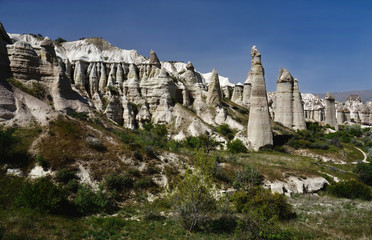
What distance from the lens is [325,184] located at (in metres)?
23.5

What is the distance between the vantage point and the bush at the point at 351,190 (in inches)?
834

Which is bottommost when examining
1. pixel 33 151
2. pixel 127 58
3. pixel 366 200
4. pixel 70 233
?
pixel 366 200

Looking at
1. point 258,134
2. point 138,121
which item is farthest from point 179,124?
point 258,134

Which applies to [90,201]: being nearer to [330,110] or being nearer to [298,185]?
[298,185]

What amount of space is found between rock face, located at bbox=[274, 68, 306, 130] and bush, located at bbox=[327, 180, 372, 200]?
92.2 feet

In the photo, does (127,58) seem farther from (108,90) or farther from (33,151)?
(33,151)

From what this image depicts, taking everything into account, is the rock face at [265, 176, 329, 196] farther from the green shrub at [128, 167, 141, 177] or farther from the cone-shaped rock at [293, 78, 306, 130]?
the cone-shaped rock at [293, 78, 306, 130]

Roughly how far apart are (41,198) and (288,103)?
4628 cm

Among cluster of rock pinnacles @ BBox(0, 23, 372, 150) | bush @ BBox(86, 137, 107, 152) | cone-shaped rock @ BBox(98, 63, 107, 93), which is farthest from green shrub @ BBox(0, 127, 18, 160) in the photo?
cone-shaped rock @ BBox(98, 63, 107, 93)

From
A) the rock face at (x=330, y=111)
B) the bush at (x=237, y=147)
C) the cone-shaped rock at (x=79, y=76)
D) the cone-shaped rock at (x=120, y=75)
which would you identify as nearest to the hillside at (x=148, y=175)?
the bush at (x=237, y=147)

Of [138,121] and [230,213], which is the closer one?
[230,213]

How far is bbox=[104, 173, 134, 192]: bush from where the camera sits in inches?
671

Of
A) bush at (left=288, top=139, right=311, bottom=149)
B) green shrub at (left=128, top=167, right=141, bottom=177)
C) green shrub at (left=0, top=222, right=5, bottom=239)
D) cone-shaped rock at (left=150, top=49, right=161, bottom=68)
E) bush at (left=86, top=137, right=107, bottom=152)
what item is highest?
cone-shaped rock at (left=150, top=49, right=161, bottom=68)

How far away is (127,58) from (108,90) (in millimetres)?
15180
